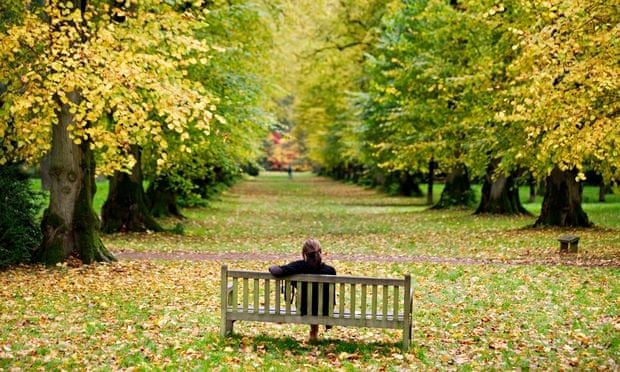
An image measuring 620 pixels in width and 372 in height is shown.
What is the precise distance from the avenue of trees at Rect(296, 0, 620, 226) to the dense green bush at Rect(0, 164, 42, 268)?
33.7 feet

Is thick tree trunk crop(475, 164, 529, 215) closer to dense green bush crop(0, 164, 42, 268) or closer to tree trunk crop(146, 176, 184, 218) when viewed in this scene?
tree trunk crop(146, 176, 184, 218)

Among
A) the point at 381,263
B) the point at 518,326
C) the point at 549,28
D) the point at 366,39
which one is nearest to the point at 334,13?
the point at 366,39

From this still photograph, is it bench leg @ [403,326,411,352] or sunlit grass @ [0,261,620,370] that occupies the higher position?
bench leg @ [403,326,411,352]

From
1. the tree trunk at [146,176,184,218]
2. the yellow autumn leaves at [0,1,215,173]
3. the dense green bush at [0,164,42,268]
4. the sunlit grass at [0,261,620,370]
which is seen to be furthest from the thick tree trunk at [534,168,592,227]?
the dense green bush at [0,164,42,268]

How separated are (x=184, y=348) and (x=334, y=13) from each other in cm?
4078

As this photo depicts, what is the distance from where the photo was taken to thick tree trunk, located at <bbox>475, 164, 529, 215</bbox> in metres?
33.9

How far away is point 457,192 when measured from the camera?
133 feet

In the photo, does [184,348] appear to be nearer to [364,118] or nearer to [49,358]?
[49,358]

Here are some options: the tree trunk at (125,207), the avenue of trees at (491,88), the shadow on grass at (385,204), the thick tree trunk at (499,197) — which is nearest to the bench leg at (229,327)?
the avenue of trees at (491,88)

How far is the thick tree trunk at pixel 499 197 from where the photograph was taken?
3391 centimetres

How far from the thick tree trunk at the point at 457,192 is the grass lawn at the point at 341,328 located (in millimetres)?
15731

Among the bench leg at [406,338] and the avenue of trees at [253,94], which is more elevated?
the avenue of trees at [253,94]

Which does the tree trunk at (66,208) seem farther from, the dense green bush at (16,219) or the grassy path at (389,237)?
the grassy path at (389,237)

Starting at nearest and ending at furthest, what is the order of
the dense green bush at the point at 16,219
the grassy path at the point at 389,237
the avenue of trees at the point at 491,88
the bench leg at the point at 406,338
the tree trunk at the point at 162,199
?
the bench leg at the point at 406,338 < the avenue of trees at the point at 491,88 < the dense green bush at the point at 16,219 < the grassy path at the point at 389,237 < the tree trunk at the point at 162,199
